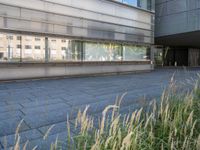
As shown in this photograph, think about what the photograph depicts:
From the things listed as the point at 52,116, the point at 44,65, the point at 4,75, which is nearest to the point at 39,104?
the point at 52,116

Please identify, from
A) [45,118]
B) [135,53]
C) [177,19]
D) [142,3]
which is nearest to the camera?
[45,118]

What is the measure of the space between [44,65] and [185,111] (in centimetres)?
→ 993

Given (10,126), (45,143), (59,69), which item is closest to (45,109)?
(10,126)

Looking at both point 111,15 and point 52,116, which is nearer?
point 52,116

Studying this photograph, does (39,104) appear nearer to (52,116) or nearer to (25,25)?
(52,116)

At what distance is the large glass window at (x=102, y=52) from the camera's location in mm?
14868

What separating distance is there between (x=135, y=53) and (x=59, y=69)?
754 cm

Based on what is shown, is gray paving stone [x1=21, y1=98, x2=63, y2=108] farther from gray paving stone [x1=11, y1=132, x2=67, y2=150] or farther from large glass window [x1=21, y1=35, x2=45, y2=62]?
large glass window [x1=21, y1=35, x2=45, y2=62]

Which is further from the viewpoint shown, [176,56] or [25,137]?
[176,56]

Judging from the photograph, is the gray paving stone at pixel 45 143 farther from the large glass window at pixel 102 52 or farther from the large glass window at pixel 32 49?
the large glass window at pixel 102 52

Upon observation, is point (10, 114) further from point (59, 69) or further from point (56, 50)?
point (56, 50)

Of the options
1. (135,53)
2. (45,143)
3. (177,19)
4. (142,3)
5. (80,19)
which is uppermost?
(142,3)

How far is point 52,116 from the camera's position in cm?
498

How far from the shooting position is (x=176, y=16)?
2183cm
